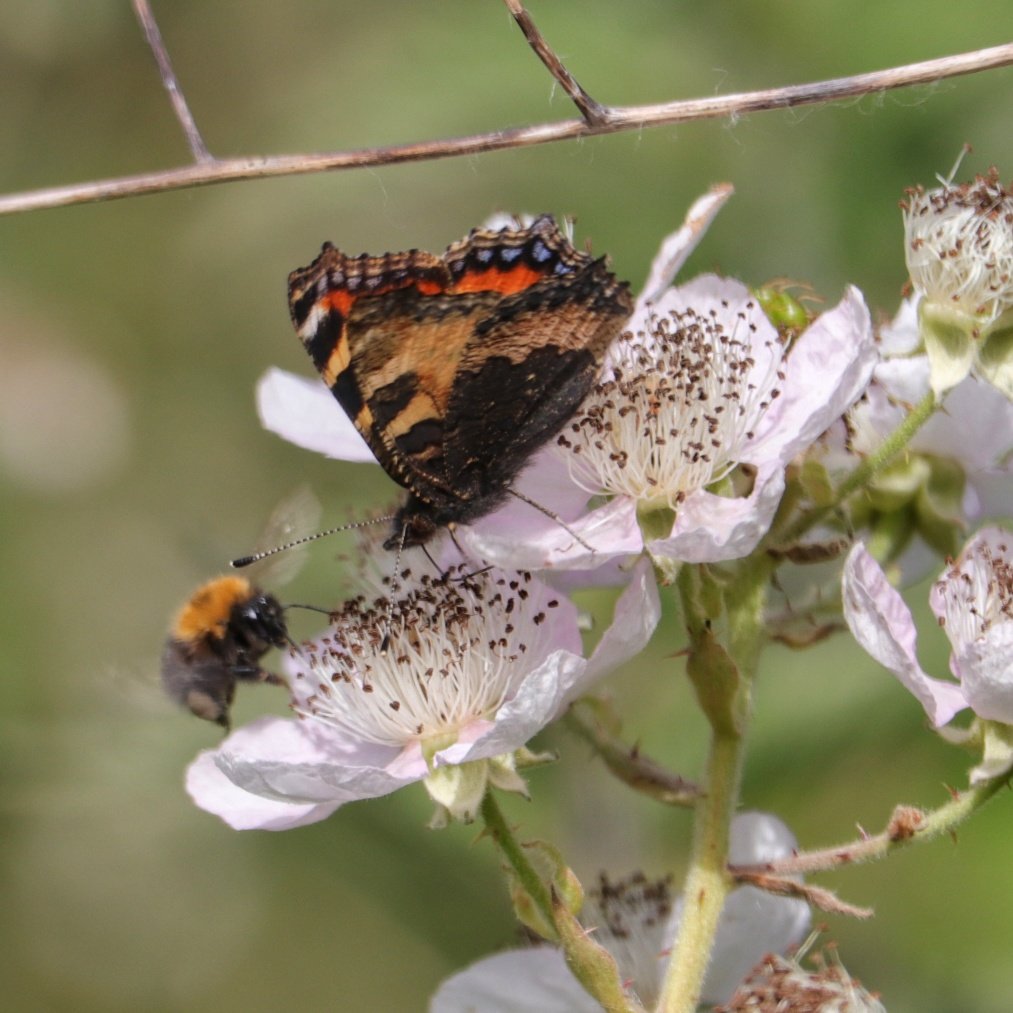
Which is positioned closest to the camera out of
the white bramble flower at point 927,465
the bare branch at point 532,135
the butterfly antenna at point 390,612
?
the bare branch at point 532,135

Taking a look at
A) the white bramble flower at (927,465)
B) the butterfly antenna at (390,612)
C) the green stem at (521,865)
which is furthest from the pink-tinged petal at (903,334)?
the green stem at (521,865)

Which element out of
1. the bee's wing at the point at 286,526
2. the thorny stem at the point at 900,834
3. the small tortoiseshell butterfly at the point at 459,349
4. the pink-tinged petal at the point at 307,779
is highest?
the bee's wing at the point at 286,526

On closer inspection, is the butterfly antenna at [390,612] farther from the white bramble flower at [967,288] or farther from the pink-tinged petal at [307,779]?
the white bramble flower at [967,288]

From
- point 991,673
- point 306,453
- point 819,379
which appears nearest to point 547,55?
point 819,379

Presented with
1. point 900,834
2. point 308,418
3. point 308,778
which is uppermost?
point 308,418

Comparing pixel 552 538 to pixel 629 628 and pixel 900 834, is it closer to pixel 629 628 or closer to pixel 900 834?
pixel 629 628

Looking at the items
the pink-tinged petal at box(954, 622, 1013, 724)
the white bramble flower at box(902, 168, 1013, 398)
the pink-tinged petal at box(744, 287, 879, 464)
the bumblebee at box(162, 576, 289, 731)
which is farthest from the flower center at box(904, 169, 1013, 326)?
the bumblebee at box(162, 576, 289, 731)

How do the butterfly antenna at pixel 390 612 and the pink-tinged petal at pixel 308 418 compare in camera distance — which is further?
the pink-tinged petal at pixel 308 418

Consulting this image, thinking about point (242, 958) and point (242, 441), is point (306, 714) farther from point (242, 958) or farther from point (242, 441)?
point (242, 441)
